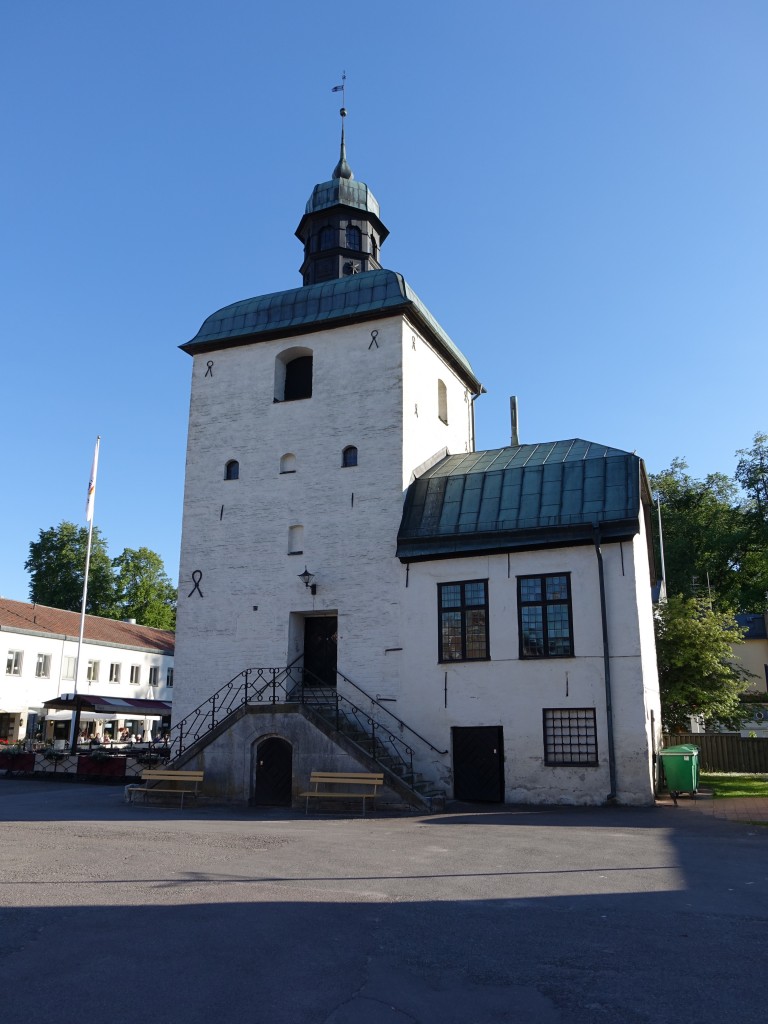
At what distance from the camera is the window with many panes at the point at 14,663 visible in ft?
139

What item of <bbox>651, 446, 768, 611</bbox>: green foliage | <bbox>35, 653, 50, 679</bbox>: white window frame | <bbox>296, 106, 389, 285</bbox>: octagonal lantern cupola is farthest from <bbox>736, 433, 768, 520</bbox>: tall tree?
<bbox>35, 653, 50, 679</bbox>: white window frame

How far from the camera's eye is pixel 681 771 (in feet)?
62.4

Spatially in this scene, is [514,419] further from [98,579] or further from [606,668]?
[98,579]

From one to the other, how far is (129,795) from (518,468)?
12.4 meters

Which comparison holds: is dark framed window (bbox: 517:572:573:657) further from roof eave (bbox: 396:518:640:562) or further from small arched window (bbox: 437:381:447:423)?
small arched window (bbox: 437:381:447:423)

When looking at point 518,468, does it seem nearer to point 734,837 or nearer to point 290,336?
point 290,336

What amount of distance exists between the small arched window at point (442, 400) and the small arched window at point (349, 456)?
13.7 feet

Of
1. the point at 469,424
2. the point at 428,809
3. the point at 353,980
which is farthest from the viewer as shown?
the point at 469,424

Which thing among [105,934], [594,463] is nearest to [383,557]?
[594,463]

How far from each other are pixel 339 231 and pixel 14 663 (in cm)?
2861

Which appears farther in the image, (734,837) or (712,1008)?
(734,837)

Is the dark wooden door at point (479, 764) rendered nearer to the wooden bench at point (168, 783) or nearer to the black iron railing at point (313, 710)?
the black iron railing at point (313, 710)

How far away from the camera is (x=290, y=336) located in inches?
966

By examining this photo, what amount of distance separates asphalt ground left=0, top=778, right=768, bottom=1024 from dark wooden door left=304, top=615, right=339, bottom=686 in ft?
28.4
